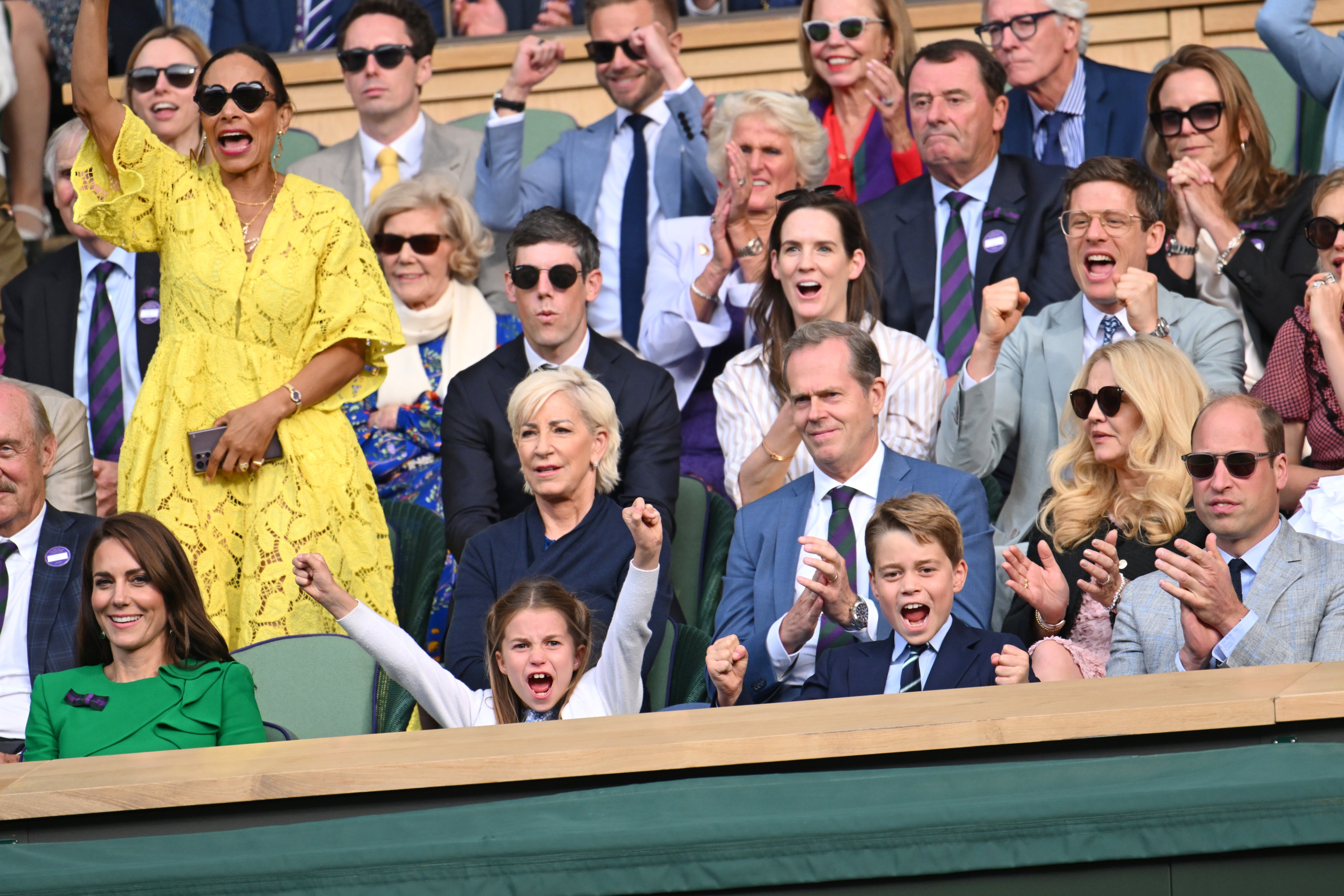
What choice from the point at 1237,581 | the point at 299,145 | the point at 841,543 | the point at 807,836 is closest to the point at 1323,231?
the point at 1237,581

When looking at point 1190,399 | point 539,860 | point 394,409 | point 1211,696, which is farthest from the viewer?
point 394,409

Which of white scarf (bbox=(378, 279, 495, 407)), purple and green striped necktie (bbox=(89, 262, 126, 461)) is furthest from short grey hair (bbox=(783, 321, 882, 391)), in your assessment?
purple and green striped necktie (bbox=(89, 262, 126, 461))

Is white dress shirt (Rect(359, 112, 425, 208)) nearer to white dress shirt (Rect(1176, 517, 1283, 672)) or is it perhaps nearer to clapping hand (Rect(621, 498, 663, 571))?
clapping hand (Rect(621, 498, 663, 571))

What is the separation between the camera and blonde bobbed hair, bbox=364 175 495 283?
475cm

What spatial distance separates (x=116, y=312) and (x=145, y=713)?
1970 mm

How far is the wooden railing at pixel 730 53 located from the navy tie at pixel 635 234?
1138mm

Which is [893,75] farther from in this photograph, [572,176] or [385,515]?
[385,515]

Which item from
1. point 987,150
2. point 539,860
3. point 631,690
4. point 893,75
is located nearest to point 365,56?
point 893,75

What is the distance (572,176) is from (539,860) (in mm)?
3599

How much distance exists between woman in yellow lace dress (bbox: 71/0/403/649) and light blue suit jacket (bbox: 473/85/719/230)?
47.5 inches

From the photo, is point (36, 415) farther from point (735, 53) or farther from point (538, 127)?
point (735, 53)

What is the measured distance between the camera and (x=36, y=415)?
3658 millimetres

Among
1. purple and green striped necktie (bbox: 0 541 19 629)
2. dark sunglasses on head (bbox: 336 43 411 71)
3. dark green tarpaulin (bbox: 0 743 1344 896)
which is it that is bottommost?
dark green tarpaulin (bbox: 0 743 1344 896)

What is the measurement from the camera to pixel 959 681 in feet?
10.0
